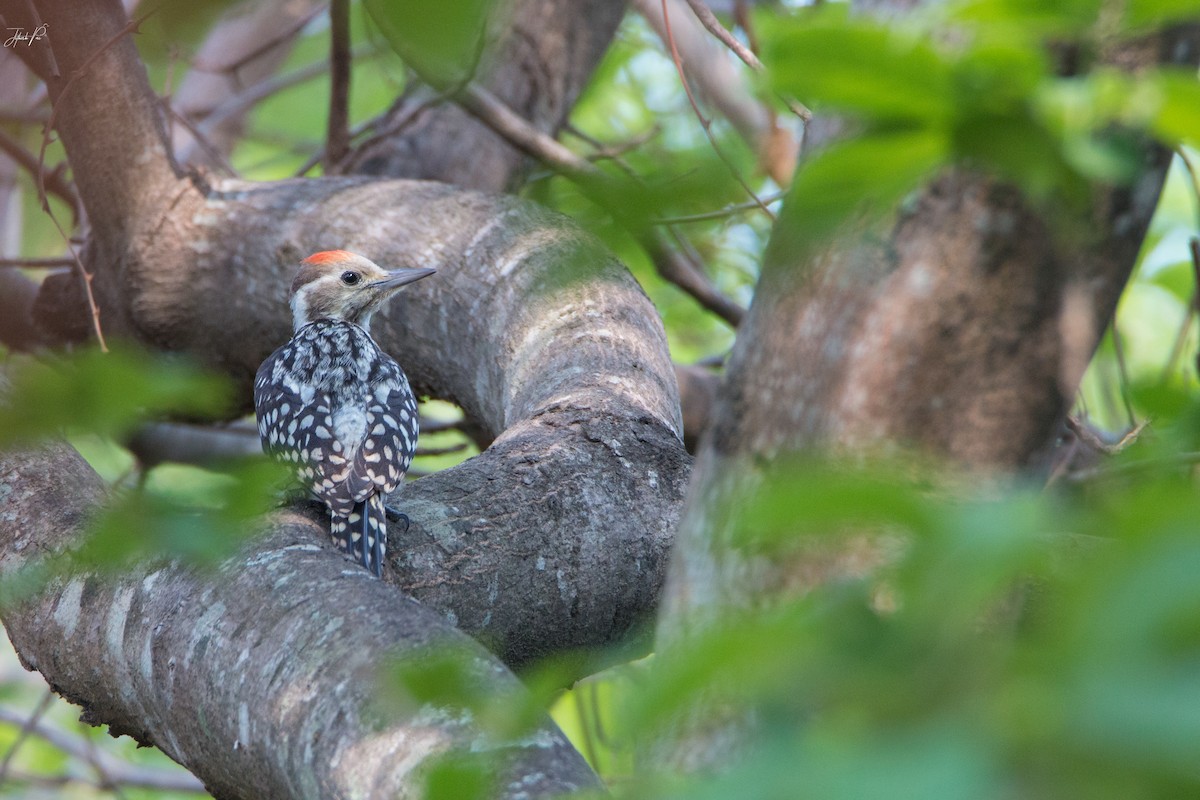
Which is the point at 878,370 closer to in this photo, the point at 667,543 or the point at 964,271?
the point at 964,271

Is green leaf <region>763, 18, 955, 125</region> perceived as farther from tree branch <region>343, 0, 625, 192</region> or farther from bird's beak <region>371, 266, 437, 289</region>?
tree branch <region>343, 0, 625, 192</region>

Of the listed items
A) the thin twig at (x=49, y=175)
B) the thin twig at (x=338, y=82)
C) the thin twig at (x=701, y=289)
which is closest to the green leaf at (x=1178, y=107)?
the thin twig at (x=701, y=289)

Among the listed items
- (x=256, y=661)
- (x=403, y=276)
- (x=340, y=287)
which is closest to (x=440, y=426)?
(x=340, y=287)

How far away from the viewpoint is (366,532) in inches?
110

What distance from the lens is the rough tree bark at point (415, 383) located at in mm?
2137

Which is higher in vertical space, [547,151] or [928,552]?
[547,151]

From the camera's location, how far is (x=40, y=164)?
12.7 ft

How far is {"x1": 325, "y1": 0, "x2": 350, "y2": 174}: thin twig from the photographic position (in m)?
4.27

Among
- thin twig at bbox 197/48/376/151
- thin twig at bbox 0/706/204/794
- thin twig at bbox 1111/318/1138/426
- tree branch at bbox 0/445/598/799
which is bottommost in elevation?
thin twig at bbox 0/706/204/794

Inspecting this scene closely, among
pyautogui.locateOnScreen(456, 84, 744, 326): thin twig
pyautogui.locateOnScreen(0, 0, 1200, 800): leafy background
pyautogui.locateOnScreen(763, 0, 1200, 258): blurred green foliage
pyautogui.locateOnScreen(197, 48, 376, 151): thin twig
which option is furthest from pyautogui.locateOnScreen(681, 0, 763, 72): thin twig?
pyautogui.locateOnScreen(197, 48, 376, 151): thin twig

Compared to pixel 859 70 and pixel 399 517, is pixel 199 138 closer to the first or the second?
pixel 399 517

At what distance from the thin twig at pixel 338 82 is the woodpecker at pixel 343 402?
82 centimetres

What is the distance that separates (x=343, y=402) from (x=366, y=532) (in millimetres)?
1026

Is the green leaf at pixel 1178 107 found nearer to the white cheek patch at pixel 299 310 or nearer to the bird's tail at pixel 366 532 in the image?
the bird's tail at pixel 366 532
